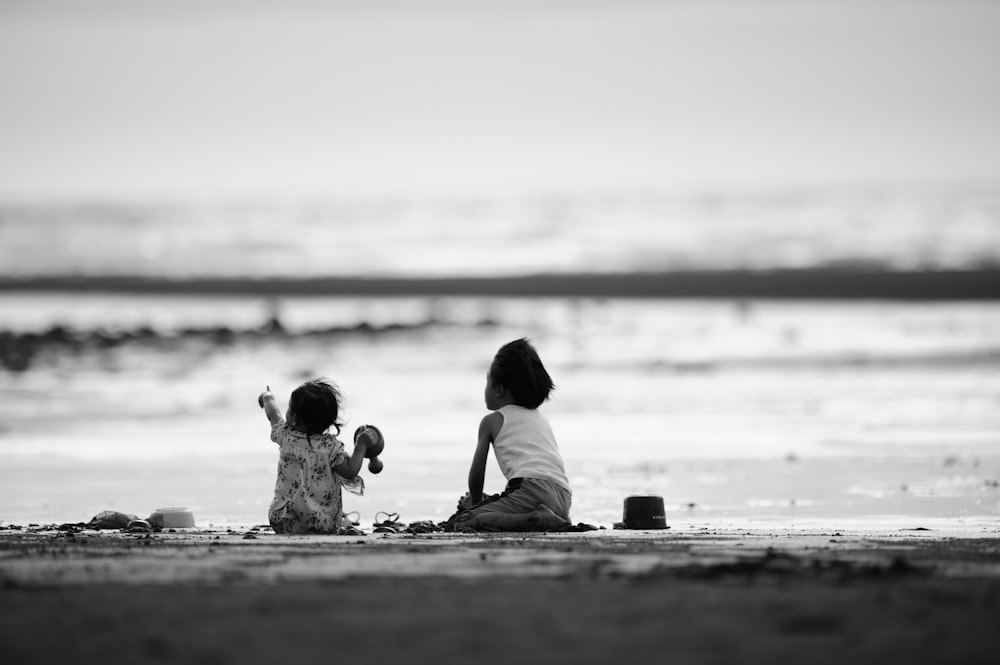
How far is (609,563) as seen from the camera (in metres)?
5.13

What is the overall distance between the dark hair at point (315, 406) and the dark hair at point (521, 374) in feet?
2.74

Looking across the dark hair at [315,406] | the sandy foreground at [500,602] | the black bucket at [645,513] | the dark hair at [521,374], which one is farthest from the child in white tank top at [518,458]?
the sandy foreground at [500,602]

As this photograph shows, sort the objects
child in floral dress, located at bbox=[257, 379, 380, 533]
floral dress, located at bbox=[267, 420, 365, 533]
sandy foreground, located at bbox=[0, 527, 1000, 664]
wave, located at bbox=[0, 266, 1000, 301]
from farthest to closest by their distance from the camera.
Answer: wave, located at bbox=[0, 266, 1000, 301], child in floral dress, located at bbox=[257, 379, 380, 533], floral dress, located at bbox=[267, 420, 365, 533], sandy foreground, located at bbox=[0, 527, 1000, 664]

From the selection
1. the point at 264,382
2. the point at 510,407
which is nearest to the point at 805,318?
the point at 264,382

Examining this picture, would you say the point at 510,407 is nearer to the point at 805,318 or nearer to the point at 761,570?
the point at 761,570

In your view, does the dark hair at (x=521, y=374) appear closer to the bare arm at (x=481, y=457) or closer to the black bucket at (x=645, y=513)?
the bare arm at (x=481, y=457)

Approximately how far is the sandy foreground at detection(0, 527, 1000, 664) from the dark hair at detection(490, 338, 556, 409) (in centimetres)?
183

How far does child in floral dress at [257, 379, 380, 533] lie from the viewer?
23.6 ft

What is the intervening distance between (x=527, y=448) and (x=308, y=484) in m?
1.08

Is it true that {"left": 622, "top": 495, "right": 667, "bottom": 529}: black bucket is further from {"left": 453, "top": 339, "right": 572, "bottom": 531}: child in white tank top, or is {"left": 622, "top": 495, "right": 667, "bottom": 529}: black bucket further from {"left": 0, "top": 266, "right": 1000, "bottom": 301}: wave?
{"left": 0, "top": 266, "right": 1000, "bottom": 301}: wave

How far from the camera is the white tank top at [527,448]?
24.4 ft

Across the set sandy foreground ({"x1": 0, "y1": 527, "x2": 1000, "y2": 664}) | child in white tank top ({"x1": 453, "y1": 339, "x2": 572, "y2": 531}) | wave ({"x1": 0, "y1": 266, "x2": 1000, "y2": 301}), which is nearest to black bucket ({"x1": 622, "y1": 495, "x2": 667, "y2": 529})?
child in white tank top ({"x1": 453, "y1": 339, "x2": 572, "y2": 531})

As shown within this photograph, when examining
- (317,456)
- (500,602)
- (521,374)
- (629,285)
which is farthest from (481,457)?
(629,285)

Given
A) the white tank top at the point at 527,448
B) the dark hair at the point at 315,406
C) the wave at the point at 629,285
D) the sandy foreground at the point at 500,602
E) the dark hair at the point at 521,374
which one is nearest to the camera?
the sandy foreground at the point at 500,602
